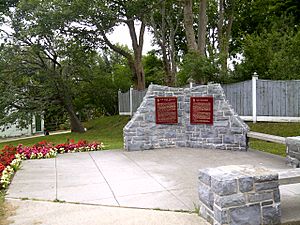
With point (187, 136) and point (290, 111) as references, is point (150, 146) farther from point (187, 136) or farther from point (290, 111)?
point (290, 111)

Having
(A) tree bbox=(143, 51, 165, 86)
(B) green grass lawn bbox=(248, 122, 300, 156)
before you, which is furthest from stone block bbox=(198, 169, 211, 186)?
(A) tree bbox=(143, 51, 165, 86)

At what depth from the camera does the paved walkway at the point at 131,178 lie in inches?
175

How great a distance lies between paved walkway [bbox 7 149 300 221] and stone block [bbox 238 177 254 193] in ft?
2.19

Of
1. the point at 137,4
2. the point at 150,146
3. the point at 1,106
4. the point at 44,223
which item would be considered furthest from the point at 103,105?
the point at 44,223

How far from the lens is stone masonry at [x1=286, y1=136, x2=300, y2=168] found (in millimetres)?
6074

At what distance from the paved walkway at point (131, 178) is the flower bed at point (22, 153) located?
0.19 m

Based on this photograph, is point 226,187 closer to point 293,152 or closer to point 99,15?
point 293,152

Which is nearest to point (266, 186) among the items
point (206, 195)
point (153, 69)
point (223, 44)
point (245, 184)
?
point (245, 184)

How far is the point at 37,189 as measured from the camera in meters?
5.14

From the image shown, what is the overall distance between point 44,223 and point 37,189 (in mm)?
1577

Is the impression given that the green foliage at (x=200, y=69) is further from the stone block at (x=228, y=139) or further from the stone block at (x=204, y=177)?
the stone block at (x=204, y=177)

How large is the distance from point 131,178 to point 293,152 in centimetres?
346

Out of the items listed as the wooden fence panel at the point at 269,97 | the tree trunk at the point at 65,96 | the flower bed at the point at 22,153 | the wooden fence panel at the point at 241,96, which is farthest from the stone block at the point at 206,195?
the tree trunk at the point at 65,96

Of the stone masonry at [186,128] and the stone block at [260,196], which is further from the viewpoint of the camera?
the stone masonry at [186,128]
